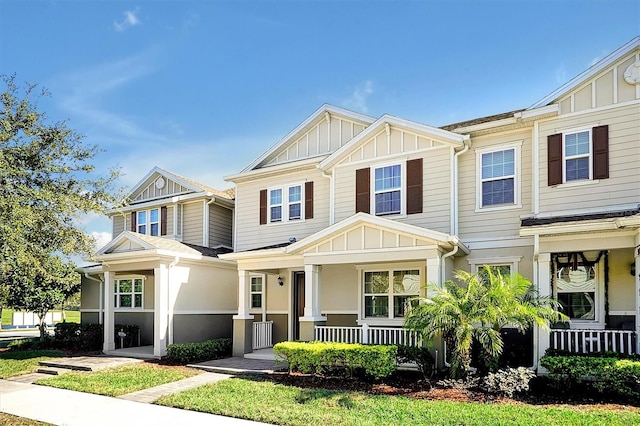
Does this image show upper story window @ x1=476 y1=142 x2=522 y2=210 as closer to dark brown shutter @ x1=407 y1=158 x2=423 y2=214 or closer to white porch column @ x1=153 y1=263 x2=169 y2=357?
dark brown shutter @ x1=407 y1=158 x2=423 y2=214

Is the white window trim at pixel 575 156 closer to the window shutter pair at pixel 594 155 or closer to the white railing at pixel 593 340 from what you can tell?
the window shutter pair at pixel 594 155

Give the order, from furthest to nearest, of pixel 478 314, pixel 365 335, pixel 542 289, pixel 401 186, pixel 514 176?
pixel 401 186, pixel 514 176, pixel 365 335, pixel 542 289, pixel 478 314

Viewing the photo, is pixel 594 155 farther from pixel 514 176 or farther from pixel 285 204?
pixel 285 204

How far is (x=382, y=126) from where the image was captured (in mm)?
13758

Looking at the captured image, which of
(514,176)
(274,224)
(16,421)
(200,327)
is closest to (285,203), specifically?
(274,224)

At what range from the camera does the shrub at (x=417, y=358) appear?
1064cm

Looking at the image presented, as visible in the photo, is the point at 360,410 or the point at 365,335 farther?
the point at 365,335

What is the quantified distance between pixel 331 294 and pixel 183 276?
4656 millimetres

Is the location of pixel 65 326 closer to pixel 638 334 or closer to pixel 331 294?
pixel 331 294

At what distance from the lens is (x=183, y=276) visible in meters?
15.5

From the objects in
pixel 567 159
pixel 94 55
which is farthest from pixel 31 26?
pixel 567 159

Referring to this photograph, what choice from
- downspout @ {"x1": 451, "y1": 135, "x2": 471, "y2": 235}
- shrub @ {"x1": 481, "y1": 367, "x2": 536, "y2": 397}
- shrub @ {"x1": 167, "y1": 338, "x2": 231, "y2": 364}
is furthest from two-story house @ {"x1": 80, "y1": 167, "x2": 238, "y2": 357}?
shrub @ {"x1": 481, "y1": 367, "x2": 536, "y2": 397}

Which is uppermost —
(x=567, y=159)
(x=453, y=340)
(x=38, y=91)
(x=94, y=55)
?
(x=94, y=55)

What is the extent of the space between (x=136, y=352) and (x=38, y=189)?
596cm
